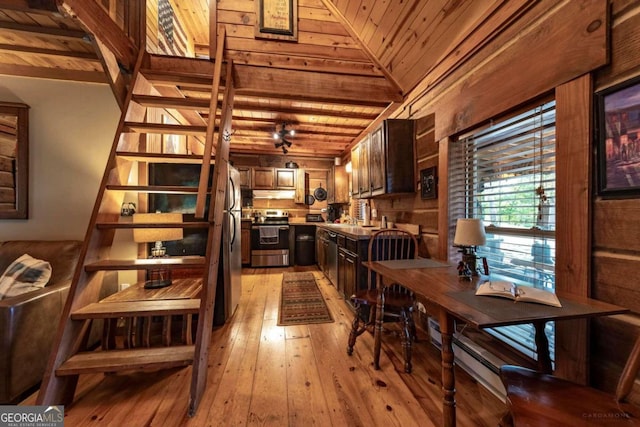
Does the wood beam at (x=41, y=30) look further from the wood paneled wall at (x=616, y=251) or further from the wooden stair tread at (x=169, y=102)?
the wood paneled wall at (x=616, y=251)

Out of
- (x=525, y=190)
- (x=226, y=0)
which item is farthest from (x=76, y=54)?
(x=525, y=190)

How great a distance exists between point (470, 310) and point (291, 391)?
1259 mm

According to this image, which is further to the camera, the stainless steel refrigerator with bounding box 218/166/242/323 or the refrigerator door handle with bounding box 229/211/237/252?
the refrigerator door handle with bounding box 229/211/237/252

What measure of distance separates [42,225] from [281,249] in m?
3.51

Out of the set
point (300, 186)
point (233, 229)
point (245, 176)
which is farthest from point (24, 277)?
point (300, 186)

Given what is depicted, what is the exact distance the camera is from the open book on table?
1.04 meters

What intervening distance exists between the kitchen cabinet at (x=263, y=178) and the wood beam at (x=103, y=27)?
3.44 metres

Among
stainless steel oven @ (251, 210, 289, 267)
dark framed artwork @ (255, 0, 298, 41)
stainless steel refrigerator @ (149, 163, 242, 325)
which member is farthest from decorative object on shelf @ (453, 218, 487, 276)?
stainless steel oven @ (251, 210, 289, 267)

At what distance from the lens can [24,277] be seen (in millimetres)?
1832

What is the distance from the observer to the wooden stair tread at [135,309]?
1450 mm

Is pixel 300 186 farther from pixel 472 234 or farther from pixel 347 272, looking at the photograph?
pixel 472 234

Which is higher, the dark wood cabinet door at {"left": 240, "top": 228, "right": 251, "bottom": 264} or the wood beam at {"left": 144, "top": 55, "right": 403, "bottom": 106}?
the wood beam at {"left": 144, "top": 55, "right": 403, "bottom": 106}

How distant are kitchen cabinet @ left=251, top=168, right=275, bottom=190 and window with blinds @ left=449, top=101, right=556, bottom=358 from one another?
440 cm

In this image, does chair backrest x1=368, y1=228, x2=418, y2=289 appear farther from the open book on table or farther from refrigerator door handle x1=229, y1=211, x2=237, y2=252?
refrigerator door handle x1=229, y1=211, x2=237, y2=252
